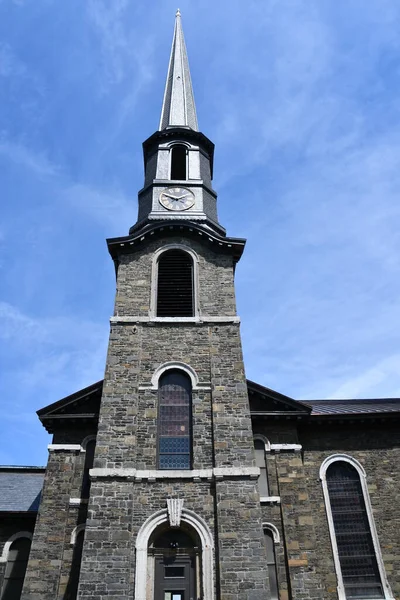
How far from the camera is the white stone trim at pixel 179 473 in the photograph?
14508mm

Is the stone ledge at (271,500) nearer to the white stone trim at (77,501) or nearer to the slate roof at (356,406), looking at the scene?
the slate roof at (356,406)

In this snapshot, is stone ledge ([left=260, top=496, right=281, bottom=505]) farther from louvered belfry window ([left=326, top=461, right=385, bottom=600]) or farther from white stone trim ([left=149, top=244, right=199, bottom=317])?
white stone trim ([left=149, top=244, right=199, bottom=317])

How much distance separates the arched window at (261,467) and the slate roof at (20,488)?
7.51 m

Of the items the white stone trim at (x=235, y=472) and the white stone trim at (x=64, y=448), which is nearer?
the white stone trim at (x=235, y=472)

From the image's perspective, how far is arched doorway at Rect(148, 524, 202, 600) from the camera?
13617 mm

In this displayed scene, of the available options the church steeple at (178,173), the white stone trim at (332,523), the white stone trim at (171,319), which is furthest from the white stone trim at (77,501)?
the church steeple at (178,173)

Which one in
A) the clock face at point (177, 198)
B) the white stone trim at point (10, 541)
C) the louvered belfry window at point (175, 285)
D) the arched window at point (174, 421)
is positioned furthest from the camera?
the clock face at point (177, 198)

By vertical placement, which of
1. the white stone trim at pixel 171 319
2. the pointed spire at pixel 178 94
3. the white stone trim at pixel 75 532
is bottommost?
the white stone trim at pixel 75 532

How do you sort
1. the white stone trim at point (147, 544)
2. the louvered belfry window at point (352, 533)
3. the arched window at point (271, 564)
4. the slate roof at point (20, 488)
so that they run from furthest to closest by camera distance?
the slate roof at point (20, 488) → the louvered belfry window at point (352, 533) → the arched window at point (271, 564) → the white stone trim at point (147, 544)

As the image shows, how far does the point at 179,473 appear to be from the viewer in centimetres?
1479

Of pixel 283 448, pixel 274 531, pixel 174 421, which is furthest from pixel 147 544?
pixel 283 448

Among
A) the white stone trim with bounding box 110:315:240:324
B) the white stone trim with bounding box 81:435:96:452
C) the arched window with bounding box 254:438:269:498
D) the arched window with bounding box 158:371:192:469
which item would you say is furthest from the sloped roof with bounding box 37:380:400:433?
the arched window with bounding box 158:371:192:469

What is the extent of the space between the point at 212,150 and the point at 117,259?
8.92 meters

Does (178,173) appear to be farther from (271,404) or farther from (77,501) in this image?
(77,501)
